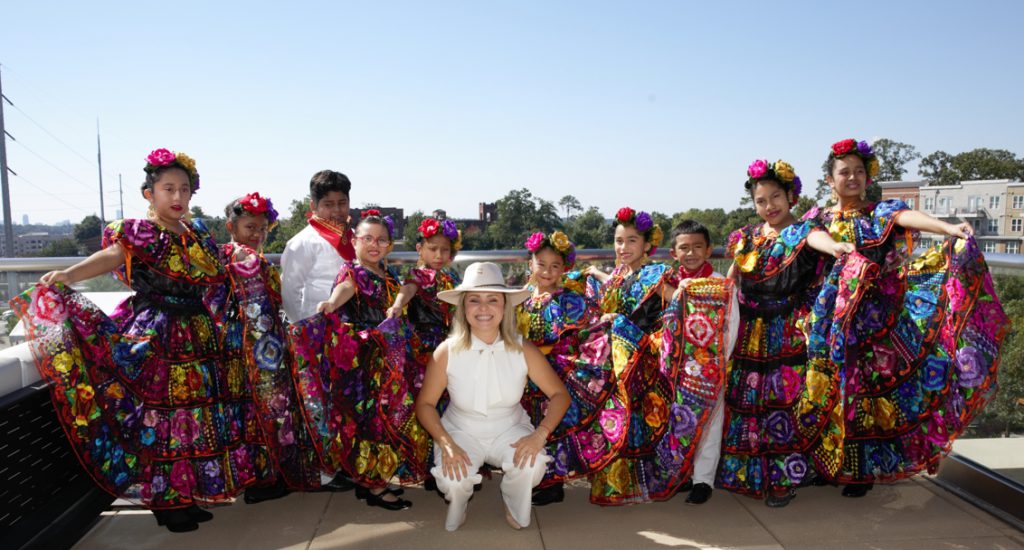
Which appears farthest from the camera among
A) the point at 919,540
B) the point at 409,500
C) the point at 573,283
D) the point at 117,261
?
the point at 573,283

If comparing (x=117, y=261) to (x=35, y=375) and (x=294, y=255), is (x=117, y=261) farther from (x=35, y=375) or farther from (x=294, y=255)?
(x=294, y=255)

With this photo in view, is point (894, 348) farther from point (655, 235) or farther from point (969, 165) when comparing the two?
point (969, 165)

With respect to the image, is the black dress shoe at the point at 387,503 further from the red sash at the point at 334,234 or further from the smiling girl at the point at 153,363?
the red sash at the point at 334,234

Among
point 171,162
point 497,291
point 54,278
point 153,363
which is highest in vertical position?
point 171,162

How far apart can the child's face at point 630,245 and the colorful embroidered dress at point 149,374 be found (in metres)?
1.94

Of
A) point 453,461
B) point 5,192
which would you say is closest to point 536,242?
point 453,461

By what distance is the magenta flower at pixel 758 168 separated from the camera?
304 centimetres

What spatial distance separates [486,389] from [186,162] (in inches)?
64.5

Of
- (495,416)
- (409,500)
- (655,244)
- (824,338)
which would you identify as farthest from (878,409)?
(409,500)

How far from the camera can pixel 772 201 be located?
10.1ft

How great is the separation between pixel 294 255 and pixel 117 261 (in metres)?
0.78

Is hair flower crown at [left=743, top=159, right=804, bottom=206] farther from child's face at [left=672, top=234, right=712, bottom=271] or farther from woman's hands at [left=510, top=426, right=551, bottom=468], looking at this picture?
woman's hands at [left=510, top=426, right=551, bottom=468]

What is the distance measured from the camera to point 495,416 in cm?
292

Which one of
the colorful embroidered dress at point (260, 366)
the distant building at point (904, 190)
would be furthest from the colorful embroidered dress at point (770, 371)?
the distant building at point (904, 190)
